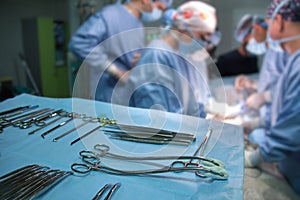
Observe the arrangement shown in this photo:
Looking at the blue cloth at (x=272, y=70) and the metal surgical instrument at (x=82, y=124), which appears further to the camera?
the blue cloth at (x=272, y=70)

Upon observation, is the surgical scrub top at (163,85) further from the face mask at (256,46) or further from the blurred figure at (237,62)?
the blurred figure at (237,62)

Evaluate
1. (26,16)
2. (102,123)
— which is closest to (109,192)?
(102,123)

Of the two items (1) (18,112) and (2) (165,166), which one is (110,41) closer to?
(1) (18,112)

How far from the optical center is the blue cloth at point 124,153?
527 mm

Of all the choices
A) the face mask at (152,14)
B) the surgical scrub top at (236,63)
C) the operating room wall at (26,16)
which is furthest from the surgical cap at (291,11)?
the surgical scrub top at (236,63)

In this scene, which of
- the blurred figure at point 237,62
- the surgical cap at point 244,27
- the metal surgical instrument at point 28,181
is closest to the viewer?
the metal surgical instrument at point 28,181

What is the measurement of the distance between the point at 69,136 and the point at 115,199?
0.34 m

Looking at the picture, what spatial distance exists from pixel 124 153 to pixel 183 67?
0.67m

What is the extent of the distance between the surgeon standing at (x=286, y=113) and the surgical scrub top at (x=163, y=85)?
35 cm

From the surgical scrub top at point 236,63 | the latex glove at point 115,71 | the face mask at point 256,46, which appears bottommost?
the surgical scrub top at point 236,63

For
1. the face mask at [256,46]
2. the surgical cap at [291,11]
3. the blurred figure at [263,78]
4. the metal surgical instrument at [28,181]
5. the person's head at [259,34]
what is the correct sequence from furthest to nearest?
the face mask at [256,46]
the person's head at [259,34]
the blurred figure at [263,78]
the surgical cap at [291,11]
the metal surgical instrument at [28,181]

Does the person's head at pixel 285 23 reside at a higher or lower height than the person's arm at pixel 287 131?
higher

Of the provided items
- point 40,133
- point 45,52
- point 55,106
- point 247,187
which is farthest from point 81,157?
point 45,52

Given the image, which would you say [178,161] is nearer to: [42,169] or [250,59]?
[42,169]
